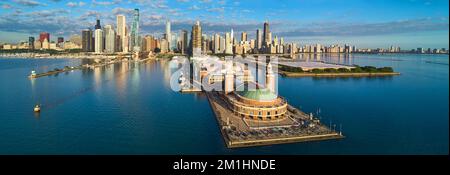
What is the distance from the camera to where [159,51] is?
168ft

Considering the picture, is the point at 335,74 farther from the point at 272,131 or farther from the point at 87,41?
the point at 87,41

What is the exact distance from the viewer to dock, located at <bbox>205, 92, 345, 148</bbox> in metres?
6.92

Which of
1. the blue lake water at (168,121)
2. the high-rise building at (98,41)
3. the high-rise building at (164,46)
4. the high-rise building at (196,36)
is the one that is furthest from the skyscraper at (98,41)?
the blue lake water at (168,121)

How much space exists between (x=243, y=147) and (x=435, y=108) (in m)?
6.47

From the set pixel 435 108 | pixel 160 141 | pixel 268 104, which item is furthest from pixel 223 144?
pixel 435 108

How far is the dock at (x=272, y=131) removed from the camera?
6.92 meters

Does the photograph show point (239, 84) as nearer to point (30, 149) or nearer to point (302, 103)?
point (302, 103)

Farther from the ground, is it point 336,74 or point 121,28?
point 121,28

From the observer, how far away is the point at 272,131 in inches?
292

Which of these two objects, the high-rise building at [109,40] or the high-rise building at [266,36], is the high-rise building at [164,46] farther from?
the high-rise building at [266,36]

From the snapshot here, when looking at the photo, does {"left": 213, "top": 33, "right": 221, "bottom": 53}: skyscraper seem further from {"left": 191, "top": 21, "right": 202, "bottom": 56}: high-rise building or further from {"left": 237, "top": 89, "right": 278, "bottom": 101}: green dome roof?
{"left": 237, "top": 89, "right": 278, "bottom": 101}: green dome roof

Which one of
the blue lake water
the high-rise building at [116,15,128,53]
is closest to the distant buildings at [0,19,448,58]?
the high-rise building at [116,15,128,53]

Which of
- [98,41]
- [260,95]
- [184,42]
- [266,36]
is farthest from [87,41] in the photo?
[260,95]

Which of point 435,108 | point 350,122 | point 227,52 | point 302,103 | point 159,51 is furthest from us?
point 159,51
